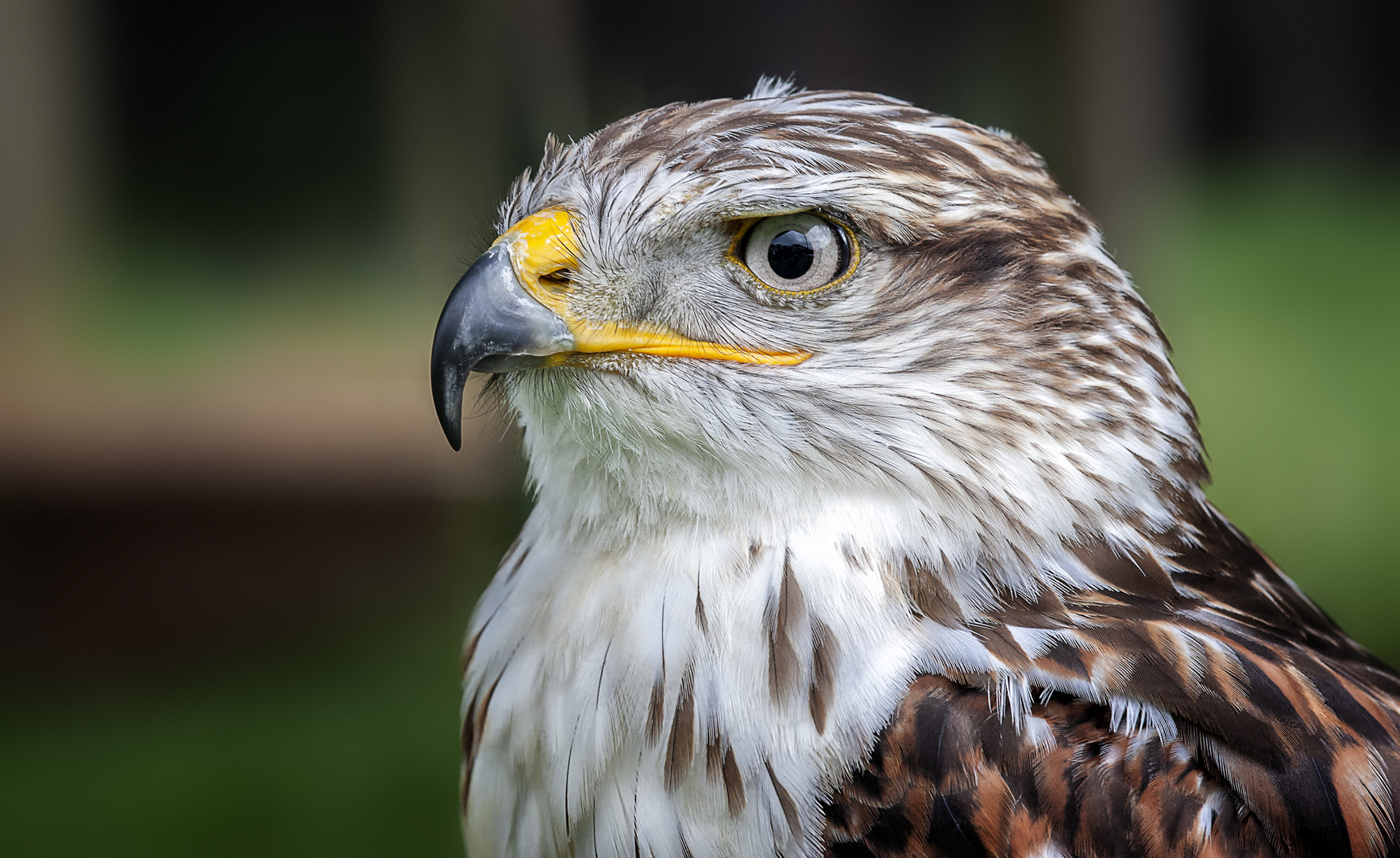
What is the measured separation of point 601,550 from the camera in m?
1.78

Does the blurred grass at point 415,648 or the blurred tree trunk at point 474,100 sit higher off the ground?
the blurred tree trunk at point 474,100

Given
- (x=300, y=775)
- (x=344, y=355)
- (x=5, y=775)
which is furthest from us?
(x=344, y=355)

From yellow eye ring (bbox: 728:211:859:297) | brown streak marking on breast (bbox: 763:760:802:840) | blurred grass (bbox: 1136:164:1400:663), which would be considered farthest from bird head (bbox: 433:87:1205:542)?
blurred grass (bbox: 1136:164:1400:663)

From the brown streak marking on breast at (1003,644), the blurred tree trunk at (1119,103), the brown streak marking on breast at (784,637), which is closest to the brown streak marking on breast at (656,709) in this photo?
the brown streak marking on breast at (784,637)

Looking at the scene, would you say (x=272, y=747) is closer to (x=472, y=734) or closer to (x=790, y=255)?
(x=472, y=734)

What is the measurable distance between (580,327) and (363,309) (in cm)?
560

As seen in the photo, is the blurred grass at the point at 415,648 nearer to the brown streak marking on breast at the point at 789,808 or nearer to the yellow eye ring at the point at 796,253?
the yellow eye ring at the point at 796,253

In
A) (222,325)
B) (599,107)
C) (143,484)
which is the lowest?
(143,484)

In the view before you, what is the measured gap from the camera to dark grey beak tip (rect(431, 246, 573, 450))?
1.66m

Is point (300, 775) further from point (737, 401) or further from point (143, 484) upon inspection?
point (737, 401)

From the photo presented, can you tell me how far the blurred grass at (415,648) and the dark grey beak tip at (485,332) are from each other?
154cm

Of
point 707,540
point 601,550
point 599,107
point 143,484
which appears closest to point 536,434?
point 601,550

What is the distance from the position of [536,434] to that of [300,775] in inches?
122

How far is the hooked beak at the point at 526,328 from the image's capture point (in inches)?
65.4
